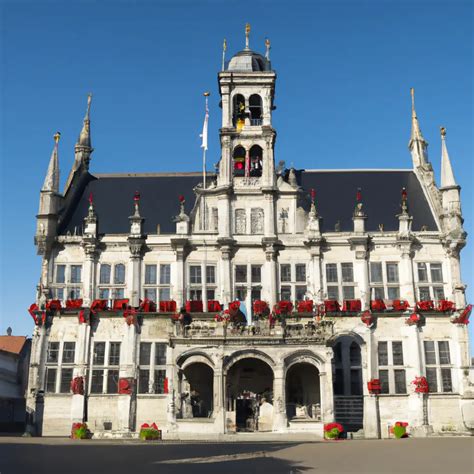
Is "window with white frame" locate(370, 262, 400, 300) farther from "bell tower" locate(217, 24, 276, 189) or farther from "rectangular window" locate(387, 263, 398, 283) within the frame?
"bell tower" locate(217, 24, 276, 189)

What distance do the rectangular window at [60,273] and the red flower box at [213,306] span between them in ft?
38.0

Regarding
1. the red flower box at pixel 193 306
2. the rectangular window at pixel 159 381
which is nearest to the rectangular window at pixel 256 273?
the red flower box at pixel 193 306

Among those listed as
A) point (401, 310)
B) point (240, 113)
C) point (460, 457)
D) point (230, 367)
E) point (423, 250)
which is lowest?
point (460, 457)

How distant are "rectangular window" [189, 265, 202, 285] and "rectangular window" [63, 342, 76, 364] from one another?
32.9 feet

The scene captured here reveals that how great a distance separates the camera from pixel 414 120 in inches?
2197

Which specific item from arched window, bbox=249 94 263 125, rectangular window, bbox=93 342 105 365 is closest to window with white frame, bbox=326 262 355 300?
arched window, bbox=249 94 263 125

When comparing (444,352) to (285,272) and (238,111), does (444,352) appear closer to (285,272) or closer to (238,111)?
(285,272)

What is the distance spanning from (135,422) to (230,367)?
8.60m

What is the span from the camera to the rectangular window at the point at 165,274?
48.4m

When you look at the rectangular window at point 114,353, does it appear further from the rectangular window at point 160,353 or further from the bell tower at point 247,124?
the bell tower at point 247,124

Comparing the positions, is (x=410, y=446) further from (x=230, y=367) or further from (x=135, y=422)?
(x=135, y=422)

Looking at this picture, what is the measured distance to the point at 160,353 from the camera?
46.3 meters

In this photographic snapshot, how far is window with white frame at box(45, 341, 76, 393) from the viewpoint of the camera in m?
46.1

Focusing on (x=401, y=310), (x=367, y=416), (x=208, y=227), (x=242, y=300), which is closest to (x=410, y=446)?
(x=367, y=416)
